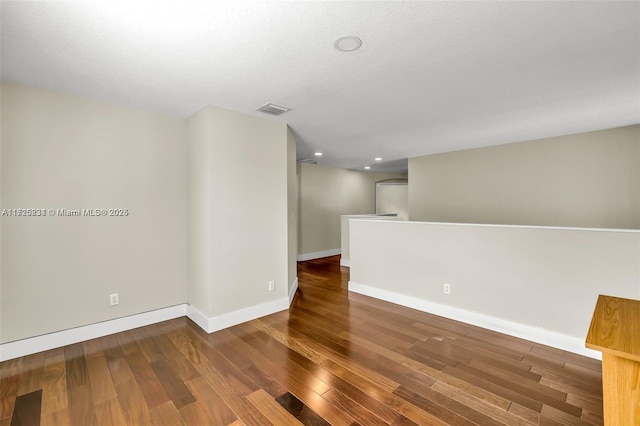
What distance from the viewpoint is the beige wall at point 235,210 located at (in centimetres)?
307

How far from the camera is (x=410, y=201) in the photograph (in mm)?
6230

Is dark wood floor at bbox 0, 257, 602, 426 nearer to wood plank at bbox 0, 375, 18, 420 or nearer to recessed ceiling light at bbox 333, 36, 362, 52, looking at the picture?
wood plank at bbox 0, 375, 18, 420

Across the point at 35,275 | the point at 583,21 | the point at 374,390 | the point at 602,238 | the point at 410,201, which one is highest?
the point at 583,21

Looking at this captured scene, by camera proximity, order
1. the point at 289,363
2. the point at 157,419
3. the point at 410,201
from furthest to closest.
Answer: the point at 410,201
the point at 289,363
the point at 157,419

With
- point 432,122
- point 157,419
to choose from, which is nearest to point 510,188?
point 432,122

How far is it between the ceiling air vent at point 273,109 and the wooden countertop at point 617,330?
2.93 metres

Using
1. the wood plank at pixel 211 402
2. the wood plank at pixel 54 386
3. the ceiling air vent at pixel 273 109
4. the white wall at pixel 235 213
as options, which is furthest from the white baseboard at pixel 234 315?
the ceiling air vent at pixel 273 109

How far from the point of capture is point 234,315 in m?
3.20

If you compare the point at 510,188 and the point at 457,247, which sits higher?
the point at 510,188

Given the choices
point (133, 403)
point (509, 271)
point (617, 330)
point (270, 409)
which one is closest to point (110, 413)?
point (133, 403)

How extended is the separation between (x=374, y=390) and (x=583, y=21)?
2719mm

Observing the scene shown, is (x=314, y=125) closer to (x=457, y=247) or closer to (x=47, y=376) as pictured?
(x=457, y=247)

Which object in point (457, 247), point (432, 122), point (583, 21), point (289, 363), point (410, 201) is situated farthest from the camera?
point (410, 201)

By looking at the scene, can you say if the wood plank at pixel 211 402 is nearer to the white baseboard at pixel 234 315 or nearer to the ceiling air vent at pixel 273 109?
the white baseboard at pixel 234 315
